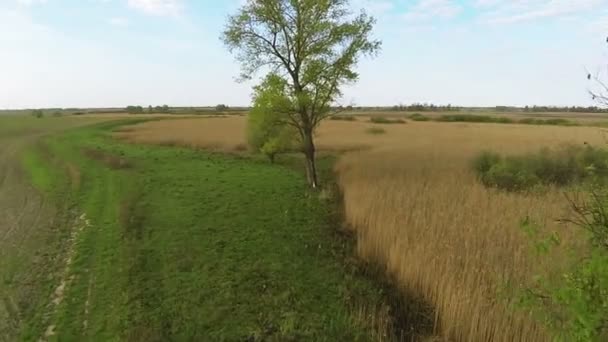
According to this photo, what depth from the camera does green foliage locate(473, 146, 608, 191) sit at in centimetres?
1723

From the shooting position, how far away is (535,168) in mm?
19688

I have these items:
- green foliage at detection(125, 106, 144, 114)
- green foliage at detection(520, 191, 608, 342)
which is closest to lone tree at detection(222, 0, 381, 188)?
green foliage at detection(520, 191, 608, 342)

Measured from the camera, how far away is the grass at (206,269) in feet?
26.3

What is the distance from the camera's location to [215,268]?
10492 millimetres

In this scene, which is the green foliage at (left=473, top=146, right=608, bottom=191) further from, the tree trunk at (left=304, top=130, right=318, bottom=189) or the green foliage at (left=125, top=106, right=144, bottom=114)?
the green foliage at (left=125, top=106, right=144, bottom=114)

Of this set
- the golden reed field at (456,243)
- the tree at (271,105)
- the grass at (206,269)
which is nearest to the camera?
the golden reed field at (456,243)

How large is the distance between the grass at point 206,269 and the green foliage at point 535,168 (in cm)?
757

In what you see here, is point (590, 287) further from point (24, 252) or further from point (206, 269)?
point (24, 252)

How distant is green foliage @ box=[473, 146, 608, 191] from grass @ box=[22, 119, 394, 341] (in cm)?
757

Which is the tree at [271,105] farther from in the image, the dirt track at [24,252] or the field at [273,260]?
the dirt track at [24,252]

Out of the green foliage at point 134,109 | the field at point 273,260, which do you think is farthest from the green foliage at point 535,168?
the green foliage at point 134,109

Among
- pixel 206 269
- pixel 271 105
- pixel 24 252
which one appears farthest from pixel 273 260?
pixel 271 105

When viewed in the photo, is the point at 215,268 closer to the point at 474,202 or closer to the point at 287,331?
the point at 287,331

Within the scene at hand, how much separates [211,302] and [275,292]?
1515 millimetres
